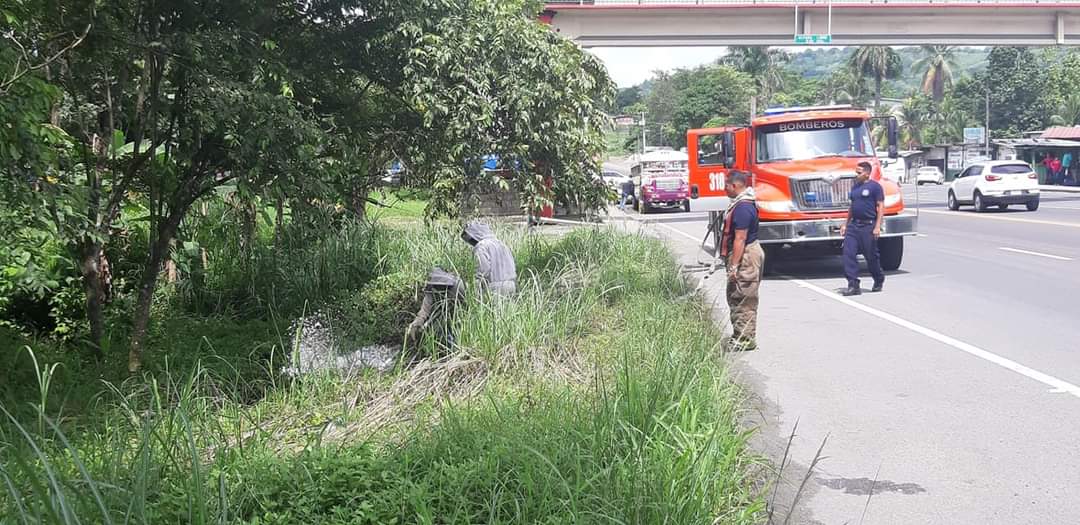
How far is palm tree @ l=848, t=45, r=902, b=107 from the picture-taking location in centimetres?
9488

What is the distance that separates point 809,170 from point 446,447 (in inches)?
446

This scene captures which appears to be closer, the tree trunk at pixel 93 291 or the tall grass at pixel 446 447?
the tall grass at pixel 446 447

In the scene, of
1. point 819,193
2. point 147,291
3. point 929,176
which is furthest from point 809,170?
point 929,176

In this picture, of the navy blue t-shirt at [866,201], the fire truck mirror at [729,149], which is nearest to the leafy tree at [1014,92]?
the fire truck mirror at [729,149]

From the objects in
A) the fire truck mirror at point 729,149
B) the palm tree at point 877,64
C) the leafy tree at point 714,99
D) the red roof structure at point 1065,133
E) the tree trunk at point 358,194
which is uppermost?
the palm tree at point 877,64

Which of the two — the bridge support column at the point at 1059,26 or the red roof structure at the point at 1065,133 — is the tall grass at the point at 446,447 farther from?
the red roof structure at the point at 1065,133

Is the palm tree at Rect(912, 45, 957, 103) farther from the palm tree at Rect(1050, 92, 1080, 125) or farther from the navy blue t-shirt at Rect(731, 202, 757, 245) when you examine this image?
the navy blue t-shirt at Rect(731, 202, 757, 245)

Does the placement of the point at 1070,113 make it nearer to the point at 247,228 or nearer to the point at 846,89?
the point at 846,89

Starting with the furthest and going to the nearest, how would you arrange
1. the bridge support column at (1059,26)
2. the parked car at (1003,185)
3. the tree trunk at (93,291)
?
the bridge support column at (1059,26) → the parked car at (1003,185) → the tree trunk at (93,291)

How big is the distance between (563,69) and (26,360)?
553 centimetres

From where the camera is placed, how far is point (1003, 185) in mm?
29234

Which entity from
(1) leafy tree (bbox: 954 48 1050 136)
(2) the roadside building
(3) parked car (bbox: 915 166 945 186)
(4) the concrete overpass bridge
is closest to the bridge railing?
(4) the concrete overpass bridge

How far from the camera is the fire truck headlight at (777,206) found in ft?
47.9

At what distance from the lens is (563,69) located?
31.3 feet
